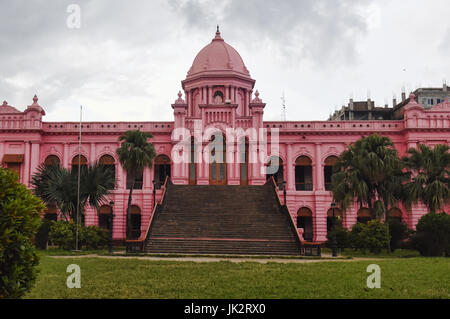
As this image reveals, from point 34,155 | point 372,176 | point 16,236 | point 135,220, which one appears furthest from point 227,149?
point 16,236

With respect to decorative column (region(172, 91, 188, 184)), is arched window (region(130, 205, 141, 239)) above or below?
below

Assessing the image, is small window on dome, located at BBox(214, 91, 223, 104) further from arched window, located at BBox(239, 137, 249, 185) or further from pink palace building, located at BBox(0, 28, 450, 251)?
arched window, located at BBox(239, 137, 249, 185)

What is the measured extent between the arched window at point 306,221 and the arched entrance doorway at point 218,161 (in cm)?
678

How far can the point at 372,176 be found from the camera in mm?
26656

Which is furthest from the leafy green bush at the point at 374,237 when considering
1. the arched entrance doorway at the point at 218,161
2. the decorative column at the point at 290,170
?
the arched entrance doorway at the point at 218,161

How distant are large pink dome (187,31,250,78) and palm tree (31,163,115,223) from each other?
1783 cm

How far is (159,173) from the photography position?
129 ft

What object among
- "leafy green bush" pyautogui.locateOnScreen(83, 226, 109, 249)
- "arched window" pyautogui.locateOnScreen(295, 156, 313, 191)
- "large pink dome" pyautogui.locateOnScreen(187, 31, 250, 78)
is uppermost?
"large pink dome" pyautogui.locateOnScreen(187, 31, 250, 78)

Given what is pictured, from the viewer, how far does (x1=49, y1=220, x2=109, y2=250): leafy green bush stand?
26172 mm

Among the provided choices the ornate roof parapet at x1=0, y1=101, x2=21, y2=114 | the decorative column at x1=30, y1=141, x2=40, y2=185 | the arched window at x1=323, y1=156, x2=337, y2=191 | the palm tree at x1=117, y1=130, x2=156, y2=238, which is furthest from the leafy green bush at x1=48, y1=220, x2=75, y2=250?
the arched window at x1=323, y1=156, x2=337, y2=191

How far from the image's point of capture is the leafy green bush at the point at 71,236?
26172 millimetres

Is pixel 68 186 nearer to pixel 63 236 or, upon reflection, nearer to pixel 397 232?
pixel 63 236

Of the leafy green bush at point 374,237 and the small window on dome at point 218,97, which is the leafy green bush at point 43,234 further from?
the small window on dome at point 218,97
